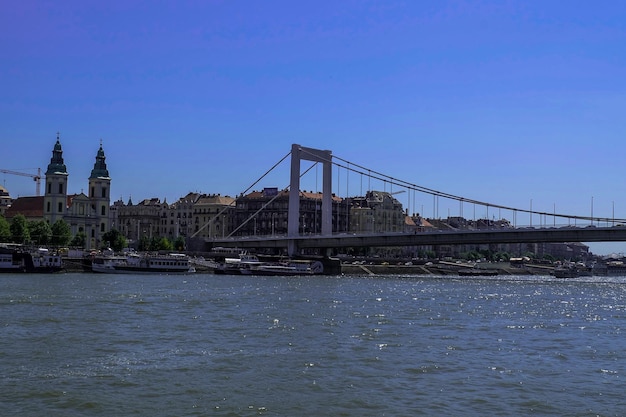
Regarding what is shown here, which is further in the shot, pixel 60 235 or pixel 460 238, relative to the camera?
pixel 60 235

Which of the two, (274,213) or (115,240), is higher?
(274,213)

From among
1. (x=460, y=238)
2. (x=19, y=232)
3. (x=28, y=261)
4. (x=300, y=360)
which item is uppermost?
(x=19, y=232)

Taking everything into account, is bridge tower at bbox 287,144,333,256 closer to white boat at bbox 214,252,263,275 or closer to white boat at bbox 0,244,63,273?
white boat at bbox 214,252,263,275

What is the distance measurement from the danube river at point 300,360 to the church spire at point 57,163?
99.5 meters

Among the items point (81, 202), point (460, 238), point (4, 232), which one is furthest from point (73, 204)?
point (460, 238)

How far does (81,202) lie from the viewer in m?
146

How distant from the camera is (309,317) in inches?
1582

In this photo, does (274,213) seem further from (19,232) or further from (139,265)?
(139,265)

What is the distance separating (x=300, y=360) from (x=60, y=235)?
10254 centimetres

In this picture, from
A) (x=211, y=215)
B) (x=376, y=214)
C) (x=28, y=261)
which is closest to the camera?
(x=28, y=261)

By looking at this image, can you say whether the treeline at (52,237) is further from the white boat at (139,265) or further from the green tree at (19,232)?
the white boat at (139,265)

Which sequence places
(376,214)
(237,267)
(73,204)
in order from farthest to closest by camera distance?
(376,214), (73,204), (237,267)

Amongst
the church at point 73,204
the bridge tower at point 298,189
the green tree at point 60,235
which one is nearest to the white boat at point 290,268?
the bridge tower at point 298,189

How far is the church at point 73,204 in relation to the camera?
14112 centimetres
